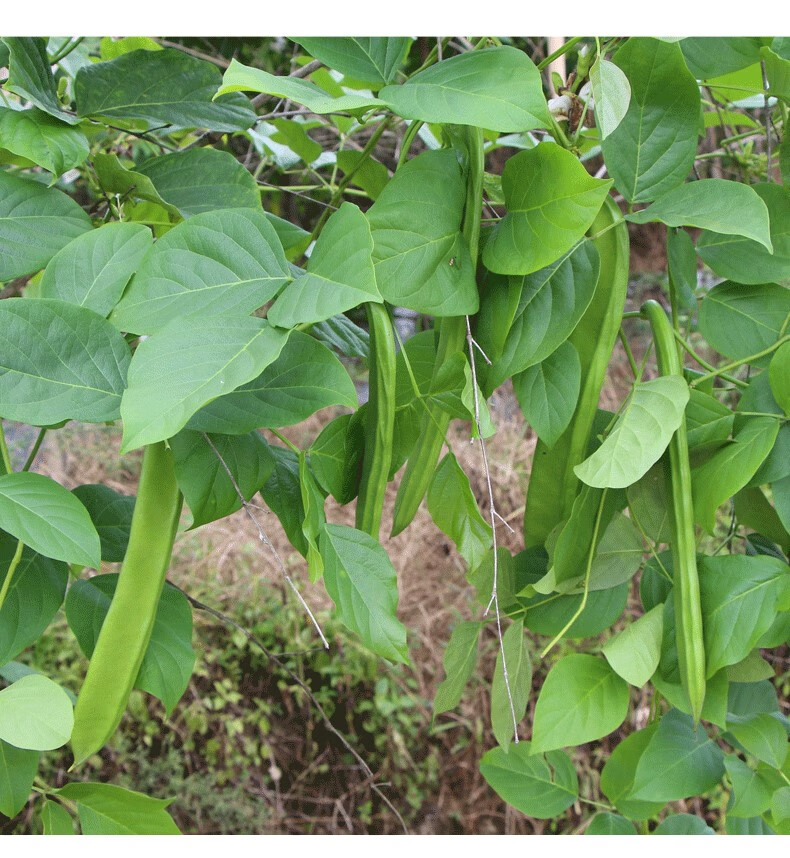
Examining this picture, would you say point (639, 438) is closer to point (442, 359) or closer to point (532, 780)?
point (442, 359)

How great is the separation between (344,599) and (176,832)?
0.18 metres

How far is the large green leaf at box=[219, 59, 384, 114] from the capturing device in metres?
0.30

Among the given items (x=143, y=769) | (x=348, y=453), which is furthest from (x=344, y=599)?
(x=143, y=769)

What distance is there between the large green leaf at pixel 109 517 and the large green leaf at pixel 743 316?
0.37m

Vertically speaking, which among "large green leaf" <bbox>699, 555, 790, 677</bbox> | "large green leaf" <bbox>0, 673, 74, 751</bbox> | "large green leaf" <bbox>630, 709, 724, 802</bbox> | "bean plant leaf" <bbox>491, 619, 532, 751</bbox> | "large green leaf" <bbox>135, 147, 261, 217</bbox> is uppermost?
"large green leaf" <bbox>135, 147, 261, 217</bbox>

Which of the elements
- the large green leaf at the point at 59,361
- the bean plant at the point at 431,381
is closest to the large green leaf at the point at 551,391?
the bean plant at the point at 431,381

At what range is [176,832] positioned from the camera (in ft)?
1.42

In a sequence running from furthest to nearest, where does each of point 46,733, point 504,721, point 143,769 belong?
point 143,769, point 504,721, point 46,733

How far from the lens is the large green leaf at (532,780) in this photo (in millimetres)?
573

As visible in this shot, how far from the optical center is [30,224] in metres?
0.42

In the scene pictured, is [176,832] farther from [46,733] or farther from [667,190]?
[667,190]

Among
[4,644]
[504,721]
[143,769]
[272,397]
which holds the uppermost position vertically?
[272,397]

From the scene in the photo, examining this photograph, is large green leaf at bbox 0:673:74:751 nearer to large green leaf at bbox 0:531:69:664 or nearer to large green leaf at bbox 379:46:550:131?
large green leaf at bbox 0:531:69:664

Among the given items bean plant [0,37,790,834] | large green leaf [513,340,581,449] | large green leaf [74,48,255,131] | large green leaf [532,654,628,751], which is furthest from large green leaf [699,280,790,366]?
large green leaf [74,48,255,131]
